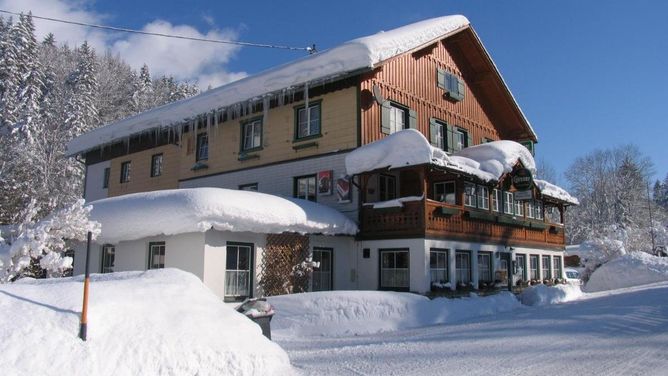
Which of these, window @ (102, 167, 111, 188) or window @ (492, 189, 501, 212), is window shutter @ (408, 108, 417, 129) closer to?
window @ (492, 189, 501, 212)

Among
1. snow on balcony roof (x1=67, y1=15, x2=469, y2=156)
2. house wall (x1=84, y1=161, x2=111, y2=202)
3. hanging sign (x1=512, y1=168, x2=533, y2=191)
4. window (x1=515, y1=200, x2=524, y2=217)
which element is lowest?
window (x1=515, y1=200, x2=524, y2=217)

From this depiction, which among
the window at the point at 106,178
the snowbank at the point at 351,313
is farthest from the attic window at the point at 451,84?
the window at the point at 106,178

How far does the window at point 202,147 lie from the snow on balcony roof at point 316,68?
1.47 m

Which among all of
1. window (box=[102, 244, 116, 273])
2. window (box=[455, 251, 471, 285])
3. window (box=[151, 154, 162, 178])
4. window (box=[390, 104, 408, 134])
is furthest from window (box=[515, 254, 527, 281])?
window (box=[151, 154, 162, 178])

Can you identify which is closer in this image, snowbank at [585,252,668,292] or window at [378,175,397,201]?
window at [378,175,397,201]

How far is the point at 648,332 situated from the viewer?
10.7m

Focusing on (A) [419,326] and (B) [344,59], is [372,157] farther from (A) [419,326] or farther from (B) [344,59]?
(A) [419,326]

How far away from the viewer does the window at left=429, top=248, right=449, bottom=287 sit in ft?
58.2

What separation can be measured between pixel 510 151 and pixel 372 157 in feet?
20.6

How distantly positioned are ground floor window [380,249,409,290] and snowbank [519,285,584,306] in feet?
14.6

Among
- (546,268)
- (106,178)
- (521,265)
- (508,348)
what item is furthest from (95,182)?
(508,348)

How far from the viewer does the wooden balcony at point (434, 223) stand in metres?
17.1

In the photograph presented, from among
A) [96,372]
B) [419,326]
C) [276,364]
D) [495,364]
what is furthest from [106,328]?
[419,326]

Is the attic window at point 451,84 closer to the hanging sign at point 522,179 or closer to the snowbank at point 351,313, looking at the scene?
the hanging sign at point 522,179
